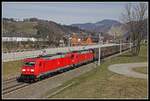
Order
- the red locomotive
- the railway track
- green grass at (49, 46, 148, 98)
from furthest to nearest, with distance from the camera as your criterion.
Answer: the red locomotive
the railway track
green grass at (49, 46, 148, 98)

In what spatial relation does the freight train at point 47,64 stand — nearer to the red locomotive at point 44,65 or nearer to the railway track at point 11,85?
the red locomotive at point 44,65

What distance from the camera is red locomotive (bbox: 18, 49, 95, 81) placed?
35562 mm

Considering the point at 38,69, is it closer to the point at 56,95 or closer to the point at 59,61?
the point at 59,61

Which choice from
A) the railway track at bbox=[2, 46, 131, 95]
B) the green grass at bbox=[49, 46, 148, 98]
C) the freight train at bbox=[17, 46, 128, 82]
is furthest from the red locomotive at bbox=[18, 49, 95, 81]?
the green grass at bbox=[49, 46, 148, 98]

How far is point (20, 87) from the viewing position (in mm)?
31984

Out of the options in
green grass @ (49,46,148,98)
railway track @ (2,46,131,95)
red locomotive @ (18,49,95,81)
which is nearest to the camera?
green grass @ (49,46,148,98)

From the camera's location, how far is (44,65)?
123 feet

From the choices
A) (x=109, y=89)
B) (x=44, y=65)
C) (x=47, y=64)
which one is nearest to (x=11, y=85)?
(x=44, y=65)

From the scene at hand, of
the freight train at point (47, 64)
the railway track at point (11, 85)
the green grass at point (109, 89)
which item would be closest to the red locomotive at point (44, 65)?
the freight train at point (47, 64)

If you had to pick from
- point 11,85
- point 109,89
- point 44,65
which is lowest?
point 11,85

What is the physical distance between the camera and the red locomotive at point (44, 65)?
35.6 meters

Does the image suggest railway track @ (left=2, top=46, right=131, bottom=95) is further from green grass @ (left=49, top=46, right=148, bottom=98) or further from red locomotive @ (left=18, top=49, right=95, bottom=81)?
green grass @ (left=49, top=46, right=148, bottom=98)

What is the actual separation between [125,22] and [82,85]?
60087 mm

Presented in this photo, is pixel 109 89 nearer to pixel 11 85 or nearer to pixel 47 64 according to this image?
pixel 11 85
